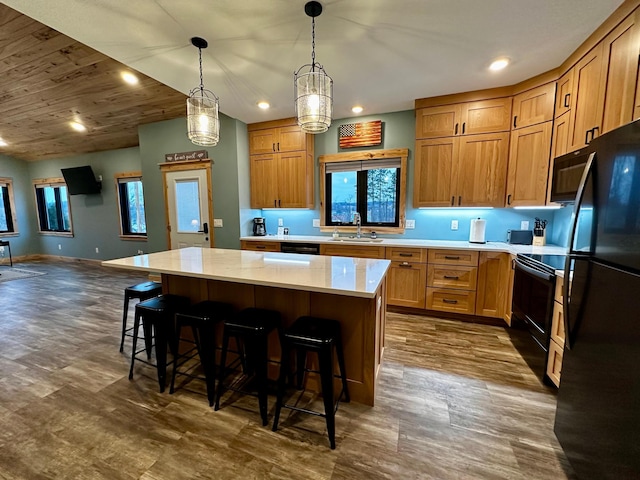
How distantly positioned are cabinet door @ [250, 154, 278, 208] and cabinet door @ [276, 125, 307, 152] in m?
0.21

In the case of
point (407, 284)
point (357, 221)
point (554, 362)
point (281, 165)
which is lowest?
point (554, 362)

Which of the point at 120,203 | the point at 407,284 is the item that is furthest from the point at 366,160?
the point at 120,203

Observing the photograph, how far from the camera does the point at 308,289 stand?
151 cm

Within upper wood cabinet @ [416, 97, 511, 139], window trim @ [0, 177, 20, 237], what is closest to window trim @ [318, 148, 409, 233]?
upper wood cabinet @ [416, 97, 511, 139]

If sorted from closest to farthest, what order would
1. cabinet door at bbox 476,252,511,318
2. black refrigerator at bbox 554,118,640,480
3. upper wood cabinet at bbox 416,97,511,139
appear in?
black refrigerator at bbox 554,118,640,480
cabinet door at bbox 476,252,511,318
upper wood cabinet at bbox 416,97,511,139

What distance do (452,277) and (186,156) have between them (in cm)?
437

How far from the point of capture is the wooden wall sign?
4.20 meters

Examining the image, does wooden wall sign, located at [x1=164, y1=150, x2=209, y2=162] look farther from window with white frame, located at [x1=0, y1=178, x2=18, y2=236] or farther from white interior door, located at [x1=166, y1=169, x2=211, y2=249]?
window with white frame, located at [x1=0, y1=178, x2=18, y2=236]

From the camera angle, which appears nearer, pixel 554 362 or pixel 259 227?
pixel 554 362

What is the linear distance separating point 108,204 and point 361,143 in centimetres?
626

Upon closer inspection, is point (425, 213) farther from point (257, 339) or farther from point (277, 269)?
point (257, 339)

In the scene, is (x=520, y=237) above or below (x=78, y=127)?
below

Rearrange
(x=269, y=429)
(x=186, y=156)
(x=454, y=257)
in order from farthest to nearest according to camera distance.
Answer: (x=186, y=156)
(x=454, y=257)
(x=269, y=429)

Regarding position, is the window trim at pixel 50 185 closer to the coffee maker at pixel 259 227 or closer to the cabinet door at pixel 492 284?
the coffee maker at pixel 259 227
